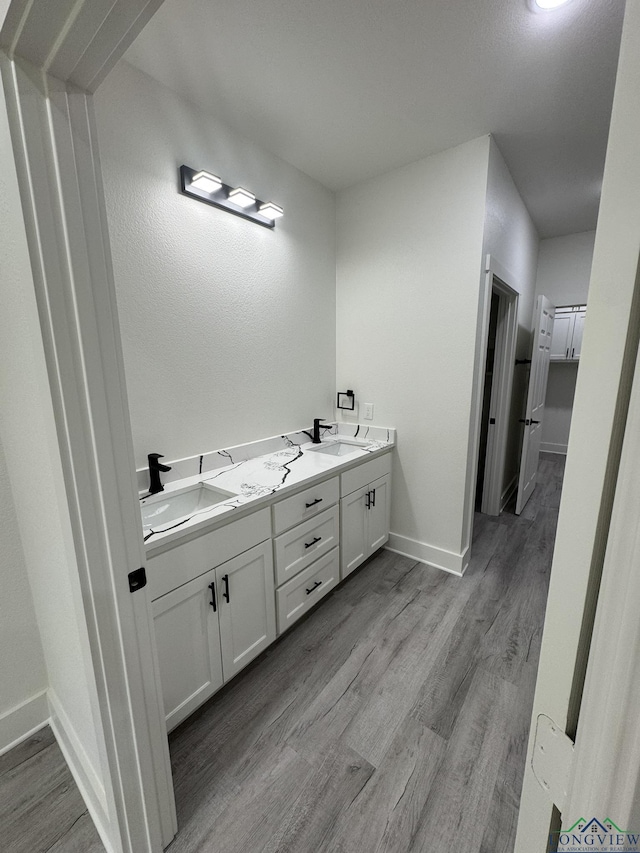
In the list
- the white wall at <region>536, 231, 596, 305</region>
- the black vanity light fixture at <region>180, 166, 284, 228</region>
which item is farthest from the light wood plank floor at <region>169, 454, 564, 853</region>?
the white wall at <region>536, 231, 596, 305</region>

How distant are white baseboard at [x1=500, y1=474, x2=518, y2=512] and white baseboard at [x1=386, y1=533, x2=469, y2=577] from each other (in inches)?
51.8

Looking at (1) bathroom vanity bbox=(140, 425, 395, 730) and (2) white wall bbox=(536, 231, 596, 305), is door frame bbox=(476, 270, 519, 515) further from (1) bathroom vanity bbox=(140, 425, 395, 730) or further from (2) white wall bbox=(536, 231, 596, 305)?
(2) white wall bbox=(536, 231, 596, 305)

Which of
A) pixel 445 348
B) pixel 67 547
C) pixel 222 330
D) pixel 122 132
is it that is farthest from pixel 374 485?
pixel 122 132

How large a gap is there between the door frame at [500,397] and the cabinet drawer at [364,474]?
47.8 inches

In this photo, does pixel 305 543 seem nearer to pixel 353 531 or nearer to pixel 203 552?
pixel 353 531

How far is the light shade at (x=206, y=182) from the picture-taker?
1.68 m

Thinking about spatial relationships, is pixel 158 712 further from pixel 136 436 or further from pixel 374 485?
pixel 374 485

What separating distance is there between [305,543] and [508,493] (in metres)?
2.80

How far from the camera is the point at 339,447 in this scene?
2.62 metres

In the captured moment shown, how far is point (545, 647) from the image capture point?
0.38 meters

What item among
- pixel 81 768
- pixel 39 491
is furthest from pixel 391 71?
pixel 81 768

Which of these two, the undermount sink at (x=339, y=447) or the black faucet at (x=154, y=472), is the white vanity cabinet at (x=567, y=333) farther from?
the black faucet at (x=154, y=472)

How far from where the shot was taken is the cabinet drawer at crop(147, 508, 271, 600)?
121 centimetres

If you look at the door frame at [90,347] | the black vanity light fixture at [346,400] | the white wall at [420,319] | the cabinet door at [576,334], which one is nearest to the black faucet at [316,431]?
the black vanity light fixture at [346,400]
